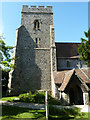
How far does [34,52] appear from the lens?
22.0 m

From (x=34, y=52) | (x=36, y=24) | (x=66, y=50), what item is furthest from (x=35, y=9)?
(x=66, y=50)

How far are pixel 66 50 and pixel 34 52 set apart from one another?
320 inches

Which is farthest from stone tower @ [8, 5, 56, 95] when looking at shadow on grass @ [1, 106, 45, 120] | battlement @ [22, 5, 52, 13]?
shadow on grass @ [1, 106, 45, 120]

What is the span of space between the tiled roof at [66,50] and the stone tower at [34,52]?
2967mm

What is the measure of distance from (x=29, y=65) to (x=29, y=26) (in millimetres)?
9850

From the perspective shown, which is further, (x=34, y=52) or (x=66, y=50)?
(x=66, y=50)

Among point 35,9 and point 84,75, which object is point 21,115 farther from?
point 35,9

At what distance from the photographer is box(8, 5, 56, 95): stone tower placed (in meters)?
20.0

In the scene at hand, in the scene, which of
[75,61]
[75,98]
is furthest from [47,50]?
[75,98]

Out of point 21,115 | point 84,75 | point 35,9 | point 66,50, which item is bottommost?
point 21,115

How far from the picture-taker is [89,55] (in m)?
13.8

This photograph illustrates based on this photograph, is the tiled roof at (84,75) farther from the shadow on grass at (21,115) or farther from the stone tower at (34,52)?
the shadow on grass at (21,115)

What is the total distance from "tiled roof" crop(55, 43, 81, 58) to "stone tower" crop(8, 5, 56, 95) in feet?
9.73

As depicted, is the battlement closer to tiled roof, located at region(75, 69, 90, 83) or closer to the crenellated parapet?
the crenellated parapet
